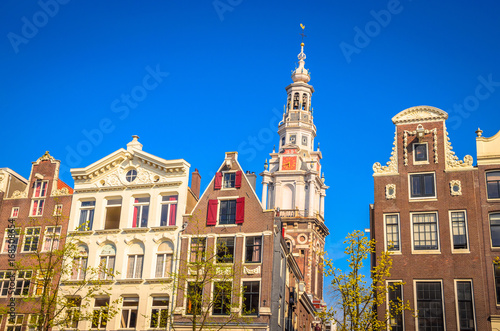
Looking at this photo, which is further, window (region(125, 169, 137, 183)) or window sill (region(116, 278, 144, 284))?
window (region(125, 169, 137, 183))

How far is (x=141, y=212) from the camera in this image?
4634cm

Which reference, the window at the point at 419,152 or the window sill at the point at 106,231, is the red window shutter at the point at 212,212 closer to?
the window sill at the point at 106,231

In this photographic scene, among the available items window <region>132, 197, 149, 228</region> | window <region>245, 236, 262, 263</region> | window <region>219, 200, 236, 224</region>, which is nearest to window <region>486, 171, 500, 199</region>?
window <region>245, 236, 262, 263</region>

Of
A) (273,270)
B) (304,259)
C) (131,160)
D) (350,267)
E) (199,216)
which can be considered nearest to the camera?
(350,267)

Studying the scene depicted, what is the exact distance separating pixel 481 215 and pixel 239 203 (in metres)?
15.8

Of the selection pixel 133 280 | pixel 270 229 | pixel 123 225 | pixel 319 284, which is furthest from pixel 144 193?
pixel 319 284

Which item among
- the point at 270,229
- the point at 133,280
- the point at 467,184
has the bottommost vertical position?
the point at 133,280

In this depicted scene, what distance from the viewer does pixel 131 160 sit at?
47.6 metres

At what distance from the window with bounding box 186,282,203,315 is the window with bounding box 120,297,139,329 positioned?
13.4 feet

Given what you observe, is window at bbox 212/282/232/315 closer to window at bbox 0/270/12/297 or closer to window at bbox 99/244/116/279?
window at bbox 99/244/116/279

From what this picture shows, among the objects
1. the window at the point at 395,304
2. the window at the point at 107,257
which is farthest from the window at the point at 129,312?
the window at the point at 395,304

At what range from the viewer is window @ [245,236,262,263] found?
4194 centimetres

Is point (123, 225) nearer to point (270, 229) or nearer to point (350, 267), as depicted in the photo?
point (270, 229)

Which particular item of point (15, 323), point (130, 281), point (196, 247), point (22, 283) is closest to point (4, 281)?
point (22, 283)
